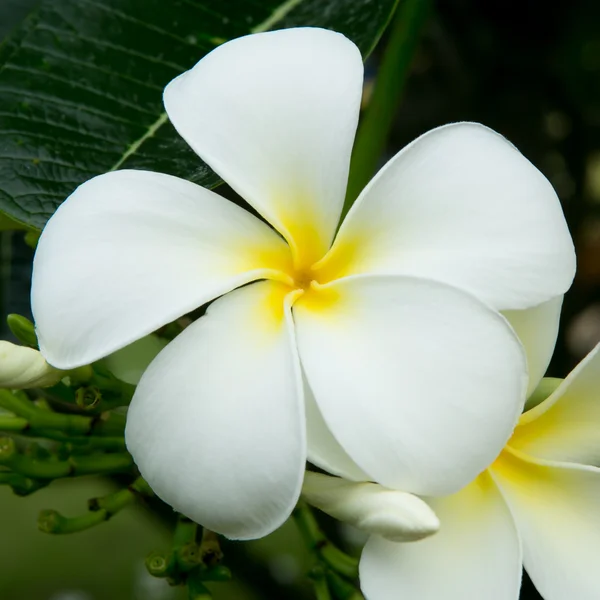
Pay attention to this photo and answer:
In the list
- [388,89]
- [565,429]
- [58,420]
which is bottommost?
[58,420]

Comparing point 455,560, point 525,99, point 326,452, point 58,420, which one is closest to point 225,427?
point 326,452

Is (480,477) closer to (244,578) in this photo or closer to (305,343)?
(305,343)

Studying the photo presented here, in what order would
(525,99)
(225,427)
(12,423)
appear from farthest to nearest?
(525,99), (12,423), (225,427)

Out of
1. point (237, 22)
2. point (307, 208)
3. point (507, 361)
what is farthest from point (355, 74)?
point (237, 22)

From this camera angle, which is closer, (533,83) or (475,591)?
(475,591)

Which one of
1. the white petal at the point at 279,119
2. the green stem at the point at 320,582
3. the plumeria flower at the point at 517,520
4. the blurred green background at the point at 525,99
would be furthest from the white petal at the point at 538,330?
the blurred green background at the point at 525,99

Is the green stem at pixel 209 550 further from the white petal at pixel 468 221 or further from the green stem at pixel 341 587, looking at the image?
the white petal at pixel 468 221

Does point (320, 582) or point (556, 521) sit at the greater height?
point (556, 521)

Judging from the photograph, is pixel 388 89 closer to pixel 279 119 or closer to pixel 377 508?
pixel 279 119

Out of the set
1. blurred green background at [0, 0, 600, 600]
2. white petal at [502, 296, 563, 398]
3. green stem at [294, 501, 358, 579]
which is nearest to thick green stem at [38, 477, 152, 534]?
green stem at [294, 501, 358, 579]
